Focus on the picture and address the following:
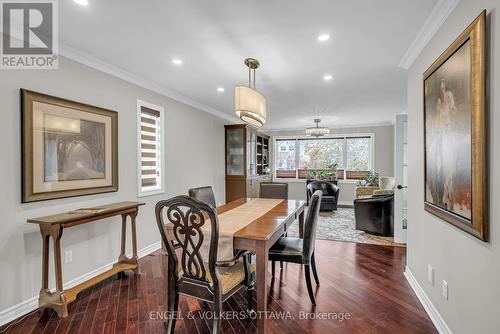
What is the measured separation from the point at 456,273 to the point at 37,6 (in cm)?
366

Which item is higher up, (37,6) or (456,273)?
(37,6)

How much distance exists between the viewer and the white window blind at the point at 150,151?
375 centimetres

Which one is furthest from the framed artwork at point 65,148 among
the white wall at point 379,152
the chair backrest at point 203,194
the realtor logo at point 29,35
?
the white wall at point 379,152

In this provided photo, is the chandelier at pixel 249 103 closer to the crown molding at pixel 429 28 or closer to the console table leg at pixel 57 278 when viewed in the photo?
the crown molding at pixel 429 28

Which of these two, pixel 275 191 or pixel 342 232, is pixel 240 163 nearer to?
pixel 275 191

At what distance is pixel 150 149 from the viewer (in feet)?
12.8

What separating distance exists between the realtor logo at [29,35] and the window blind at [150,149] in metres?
1.36

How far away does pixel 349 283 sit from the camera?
2.86m

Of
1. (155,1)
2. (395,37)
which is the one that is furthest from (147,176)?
(395,37)

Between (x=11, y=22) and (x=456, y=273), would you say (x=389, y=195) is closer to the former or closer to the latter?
(x=456, y=273)

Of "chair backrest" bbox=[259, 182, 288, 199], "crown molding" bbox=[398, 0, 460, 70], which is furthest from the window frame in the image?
"crown molding" bbox=[398, 0, 460, 70]

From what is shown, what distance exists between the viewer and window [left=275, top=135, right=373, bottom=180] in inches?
310

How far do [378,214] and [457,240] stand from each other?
3.05 meters

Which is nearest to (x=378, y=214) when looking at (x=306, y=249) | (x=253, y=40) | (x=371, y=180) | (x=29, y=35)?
(x=371, y=180)
